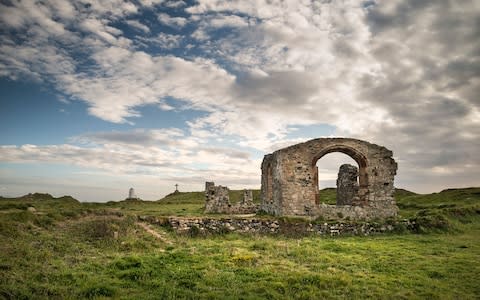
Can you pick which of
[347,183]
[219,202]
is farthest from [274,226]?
[347,183]

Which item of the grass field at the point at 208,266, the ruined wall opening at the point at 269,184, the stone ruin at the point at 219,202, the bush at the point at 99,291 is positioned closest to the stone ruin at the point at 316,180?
the ruined wall opening at the point at 269,184

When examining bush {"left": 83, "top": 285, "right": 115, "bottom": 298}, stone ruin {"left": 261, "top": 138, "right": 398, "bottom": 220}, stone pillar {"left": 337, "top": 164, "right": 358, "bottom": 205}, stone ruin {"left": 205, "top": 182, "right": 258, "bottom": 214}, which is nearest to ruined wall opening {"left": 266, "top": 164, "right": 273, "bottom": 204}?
stone ruin {"left": 261, "top": 138, "right": 398, "bottom": 220}

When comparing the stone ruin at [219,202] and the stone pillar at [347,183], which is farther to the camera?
the stone pillar at [347,183]

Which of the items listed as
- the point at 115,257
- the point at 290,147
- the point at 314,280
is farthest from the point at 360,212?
the point at 115,257

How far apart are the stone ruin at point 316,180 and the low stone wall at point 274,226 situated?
3461 mm

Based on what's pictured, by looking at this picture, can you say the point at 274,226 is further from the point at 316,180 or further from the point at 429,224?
the point at 429,224

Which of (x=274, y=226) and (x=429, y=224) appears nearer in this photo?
(x=274, y=226)

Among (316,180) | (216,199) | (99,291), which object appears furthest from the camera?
(216,199)

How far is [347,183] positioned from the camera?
24375 millimetres

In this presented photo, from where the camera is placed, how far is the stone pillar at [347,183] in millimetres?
24016

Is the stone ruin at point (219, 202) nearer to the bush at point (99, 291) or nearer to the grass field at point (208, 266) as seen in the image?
the grass field at point (208, 266)

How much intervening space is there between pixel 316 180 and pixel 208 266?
12.7m

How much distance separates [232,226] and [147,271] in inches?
291

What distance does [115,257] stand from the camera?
9125 mm
